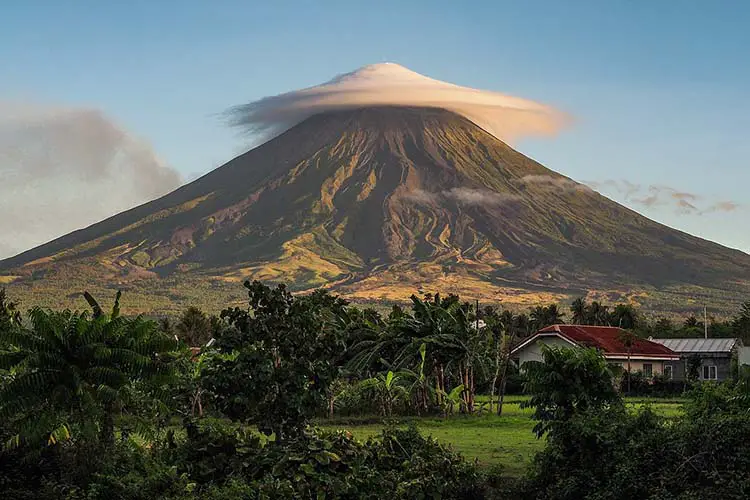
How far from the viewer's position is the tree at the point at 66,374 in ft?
51.6

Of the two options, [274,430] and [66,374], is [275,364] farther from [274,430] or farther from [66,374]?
[66,374]

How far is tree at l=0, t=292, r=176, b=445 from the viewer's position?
15.7 meters

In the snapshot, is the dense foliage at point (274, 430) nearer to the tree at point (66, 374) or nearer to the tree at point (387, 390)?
the tree at point (66, 374)

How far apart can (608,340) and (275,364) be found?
41541 millimetres

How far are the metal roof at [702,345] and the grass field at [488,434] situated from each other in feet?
105

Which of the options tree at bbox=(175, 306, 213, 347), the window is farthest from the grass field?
tree at bbox=(175, 306, 213, 347)

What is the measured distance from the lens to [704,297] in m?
162

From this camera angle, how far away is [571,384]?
19547 mm

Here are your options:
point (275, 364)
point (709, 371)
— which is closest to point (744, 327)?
point (709, 371)

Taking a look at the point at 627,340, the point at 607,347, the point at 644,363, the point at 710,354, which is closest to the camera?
the point at 627,340

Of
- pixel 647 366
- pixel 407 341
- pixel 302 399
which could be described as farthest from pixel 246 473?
pixel 647 366

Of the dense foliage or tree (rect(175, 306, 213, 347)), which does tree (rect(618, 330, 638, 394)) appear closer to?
tree (rect(175, 306, 213, 347))

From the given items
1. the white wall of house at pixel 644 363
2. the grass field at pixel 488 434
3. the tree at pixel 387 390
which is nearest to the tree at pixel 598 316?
the white wall of house at pixel 644 363

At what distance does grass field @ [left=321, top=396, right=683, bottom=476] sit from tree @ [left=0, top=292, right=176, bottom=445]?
705 cm
